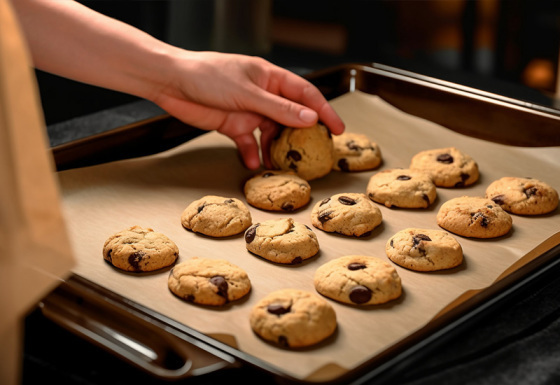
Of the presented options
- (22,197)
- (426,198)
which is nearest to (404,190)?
(426,198)

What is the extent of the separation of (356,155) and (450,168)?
25 centimetres

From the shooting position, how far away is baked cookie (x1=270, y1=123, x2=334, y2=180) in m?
1.74

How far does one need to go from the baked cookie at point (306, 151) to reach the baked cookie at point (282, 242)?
0.34 metres

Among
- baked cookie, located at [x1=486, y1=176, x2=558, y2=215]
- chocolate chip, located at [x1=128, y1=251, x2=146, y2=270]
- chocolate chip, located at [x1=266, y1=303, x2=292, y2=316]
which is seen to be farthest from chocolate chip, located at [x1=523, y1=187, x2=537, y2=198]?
chocolate chip, located at [x1=128, y1=251, x2=146, y2=270]

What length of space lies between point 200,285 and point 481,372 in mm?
501

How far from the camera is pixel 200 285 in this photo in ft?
3.89

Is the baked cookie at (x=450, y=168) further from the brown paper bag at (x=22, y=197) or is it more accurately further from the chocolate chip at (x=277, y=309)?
the brown paper bag at (x=22, y=197)

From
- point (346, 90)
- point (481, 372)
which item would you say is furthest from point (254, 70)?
point (481, 372)

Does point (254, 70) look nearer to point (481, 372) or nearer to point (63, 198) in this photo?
point (63, 198)

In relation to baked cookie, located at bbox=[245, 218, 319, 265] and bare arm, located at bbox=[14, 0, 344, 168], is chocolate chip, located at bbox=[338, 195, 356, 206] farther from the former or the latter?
bare arm, located at bbox=[14, 0, 344, 168]

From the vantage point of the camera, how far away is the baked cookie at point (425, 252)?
1.33 metres

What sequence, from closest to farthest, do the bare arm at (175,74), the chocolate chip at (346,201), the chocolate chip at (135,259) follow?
the chocolate chip at (135,259)
the chocolate chip at (346,201)
the bare arm at (175,74)

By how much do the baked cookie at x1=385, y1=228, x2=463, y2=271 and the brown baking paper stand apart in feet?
0.06

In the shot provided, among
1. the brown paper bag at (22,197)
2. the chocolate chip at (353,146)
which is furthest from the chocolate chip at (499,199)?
the brown paper bag at (22,197)
